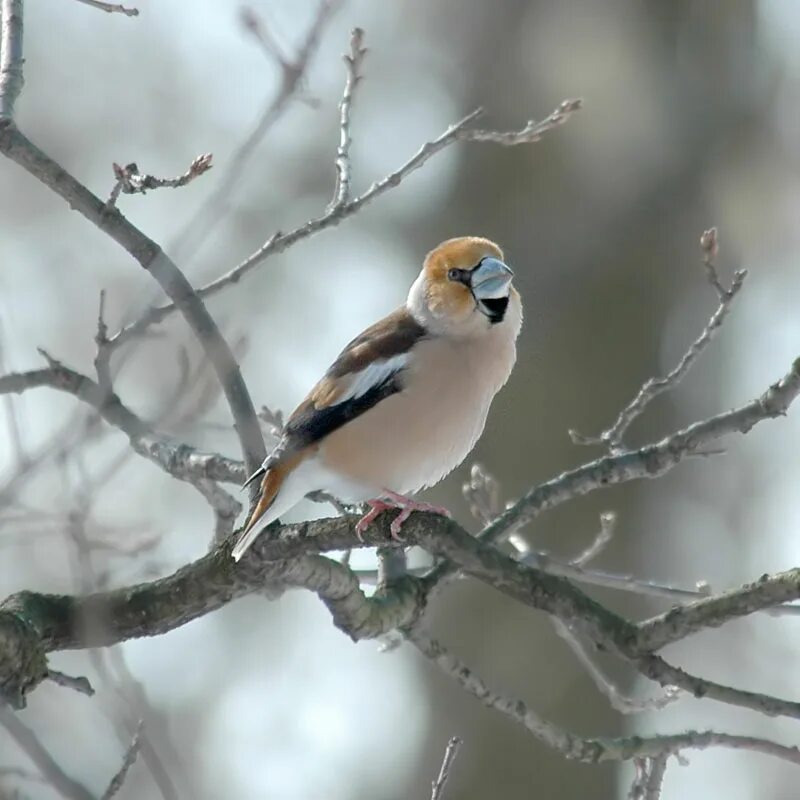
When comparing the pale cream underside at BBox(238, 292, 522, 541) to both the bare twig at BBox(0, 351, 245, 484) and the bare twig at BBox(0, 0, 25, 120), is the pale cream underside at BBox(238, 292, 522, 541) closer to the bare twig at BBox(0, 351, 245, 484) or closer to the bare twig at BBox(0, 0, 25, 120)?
the bare twig at BBox(0, 351, 245, 484)

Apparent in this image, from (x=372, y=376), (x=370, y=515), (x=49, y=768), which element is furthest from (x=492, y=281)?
(x=49, y=768)

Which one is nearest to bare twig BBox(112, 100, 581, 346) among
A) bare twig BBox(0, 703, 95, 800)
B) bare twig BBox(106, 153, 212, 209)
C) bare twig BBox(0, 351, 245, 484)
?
bare twig BBox(106, 153, 212, 209)

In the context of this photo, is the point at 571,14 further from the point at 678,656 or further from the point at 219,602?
the point at 219,602

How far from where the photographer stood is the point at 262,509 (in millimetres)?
3252

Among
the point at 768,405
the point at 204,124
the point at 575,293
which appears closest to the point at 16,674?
the point at 768,405

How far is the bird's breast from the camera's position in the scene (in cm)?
354

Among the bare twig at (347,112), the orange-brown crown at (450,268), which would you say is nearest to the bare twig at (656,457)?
the orange-brown crown at (450,268)

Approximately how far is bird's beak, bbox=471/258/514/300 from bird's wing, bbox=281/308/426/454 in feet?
0.61

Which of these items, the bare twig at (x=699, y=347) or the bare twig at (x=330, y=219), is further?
the bare twig at (x=699, y=347)

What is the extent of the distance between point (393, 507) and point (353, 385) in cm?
52

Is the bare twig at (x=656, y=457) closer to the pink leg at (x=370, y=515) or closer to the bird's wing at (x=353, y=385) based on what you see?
the pink leg at (x=370, y=515)

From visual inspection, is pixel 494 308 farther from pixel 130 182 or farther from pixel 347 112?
pixel 130 182

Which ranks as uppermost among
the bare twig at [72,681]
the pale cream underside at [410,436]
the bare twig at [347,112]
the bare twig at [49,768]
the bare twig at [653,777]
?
the bare twig at [347,112]

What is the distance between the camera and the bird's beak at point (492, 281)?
3855 mm
